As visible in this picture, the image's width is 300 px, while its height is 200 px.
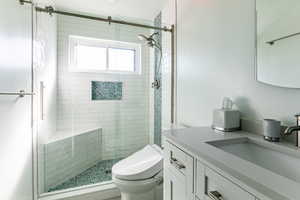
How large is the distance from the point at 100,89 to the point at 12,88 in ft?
4.61

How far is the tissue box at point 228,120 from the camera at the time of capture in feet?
3.29

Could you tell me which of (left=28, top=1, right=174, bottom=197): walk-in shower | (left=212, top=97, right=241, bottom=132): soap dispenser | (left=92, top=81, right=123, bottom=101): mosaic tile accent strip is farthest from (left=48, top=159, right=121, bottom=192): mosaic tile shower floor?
(left=212, top=97, right=241, bottom=132): soap dispenser

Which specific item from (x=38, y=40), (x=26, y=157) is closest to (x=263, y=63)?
(x=26, y=157)

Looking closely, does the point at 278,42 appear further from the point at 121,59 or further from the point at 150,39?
the point at 121,59

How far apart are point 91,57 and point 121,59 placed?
1.48 feet

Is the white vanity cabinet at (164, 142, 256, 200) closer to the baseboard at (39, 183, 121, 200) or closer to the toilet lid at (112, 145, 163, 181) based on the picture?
the toilet lid at (112, 145, 163, 181)

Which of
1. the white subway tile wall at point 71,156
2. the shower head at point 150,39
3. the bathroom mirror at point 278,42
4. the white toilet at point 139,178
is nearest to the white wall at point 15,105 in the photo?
the white subway tile wall at point 71,156

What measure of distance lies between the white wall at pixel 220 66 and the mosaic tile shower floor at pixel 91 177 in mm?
1240

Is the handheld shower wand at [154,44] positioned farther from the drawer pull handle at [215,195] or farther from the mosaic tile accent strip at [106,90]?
the drawer pull handle at [215,195]

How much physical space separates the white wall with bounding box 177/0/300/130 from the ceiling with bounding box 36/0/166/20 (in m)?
0.61

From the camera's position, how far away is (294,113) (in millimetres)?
798

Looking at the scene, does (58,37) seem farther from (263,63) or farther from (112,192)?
(263,63)

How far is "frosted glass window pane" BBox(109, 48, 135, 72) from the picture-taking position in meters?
2.62

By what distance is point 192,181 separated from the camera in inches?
28.9
